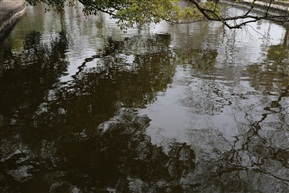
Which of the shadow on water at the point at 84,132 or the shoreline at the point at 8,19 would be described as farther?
the shoreline at the point at 8,19

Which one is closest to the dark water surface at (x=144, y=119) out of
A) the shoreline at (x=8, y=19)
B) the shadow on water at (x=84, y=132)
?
the shadow on water at (x=84, y=132)

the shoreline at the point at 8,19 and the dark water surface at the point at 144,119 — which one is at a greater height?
the shoreline at the point at 8,19

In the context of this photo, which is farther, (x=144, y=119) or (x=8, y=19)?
(x=8, y=19)

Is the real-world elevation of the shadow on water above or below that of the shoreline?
below

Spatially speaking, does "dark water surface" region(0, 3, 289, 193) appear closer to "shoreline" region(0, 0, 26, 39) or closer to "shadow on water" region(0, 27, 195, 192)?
"shadow on water" region(0, 27, 195, 192)

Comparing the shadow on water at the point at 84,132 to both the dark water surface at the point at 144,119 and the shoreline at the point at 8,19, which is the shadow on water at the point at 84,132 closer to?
the dark water surface at the point at 144,119

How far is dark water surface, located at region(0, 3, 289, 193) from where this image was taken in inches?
247

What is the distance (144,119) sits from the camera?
28.7 ft

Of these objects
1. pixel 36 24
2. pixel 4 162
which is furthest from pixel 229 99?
pixel 36 24

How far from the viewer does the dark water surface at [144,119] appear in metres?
6.28

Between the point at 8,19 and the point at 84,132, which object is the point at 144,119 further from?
the point at 8,19

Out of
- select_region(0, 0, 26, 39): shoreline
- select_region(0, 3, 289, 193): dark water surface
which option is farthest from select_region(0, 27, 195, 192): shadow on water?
select_region(0, 0, 26, 39): shoreline

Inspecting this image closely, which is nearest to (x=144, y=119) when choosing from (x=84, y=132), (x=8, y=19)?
(x=84, y=132)

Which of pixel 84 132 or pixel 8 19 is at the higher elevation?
pixel 8 19
